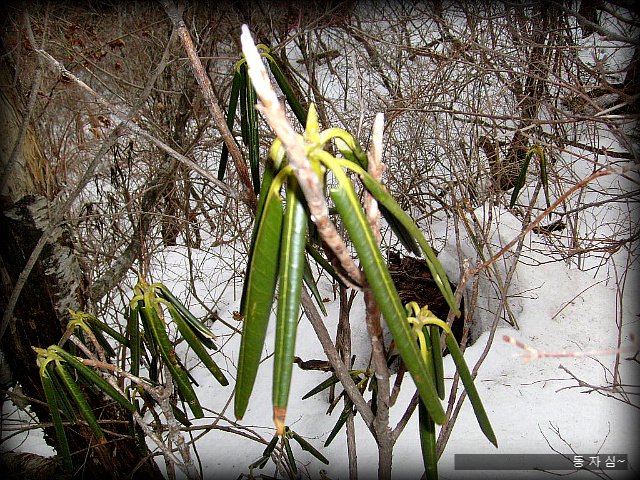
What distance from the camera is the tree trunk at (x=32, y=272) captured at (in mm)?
833

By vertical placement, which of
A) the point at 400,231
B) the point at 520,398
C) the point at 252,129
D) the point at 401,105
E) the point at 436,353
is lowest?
the point at 520,398

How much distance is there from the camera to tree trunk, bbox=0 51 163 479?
2.73 ft

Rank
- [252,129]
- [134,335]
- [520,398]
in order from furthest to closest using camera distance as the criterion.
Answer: [520,398] → [134,335] → [252,129]

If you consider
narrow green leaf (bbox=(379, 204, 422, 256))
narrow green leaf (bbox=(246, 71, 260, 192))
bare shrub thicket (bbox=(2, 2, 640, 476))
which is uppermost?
bare shrub thicket (bbox=(2, 2, 640, 476))

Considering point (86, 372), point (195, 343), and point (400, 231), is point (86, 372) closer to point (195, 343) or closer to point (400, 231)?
point (195, 343)

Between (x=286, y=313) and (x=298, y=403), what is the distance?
123cm

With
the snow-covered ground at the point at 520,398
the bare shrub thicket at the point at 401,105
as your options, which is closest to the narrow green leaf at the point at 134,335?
the snow-covered ground at the point at 520,398

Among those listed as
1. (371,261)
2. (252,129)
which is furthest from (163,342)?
(371,261)

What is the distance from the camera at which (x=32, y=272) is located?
2.82ft

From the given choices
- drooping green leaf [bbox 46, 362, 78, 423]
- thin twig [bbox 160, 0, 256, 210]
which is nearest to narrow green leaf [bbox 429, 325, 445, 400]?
thin twig [bbox 160, 0, 256, 210]

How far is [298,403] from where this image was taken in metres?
1.39

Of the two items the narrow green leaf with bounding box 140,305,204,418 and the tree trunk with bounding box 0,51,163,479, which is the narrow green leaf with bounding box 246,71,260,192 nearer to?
the narrow green leaf with bounding box 140,305,204,418

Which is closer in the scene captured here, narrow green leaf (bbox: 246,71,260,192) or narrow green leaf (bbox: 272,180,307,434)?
narrow green leaf (bbox: 272,180,307,434)

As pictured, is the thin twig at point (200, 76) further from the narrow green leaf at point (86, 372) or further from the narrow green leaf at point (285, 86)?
the narrow green leaf at point (86, 372)
